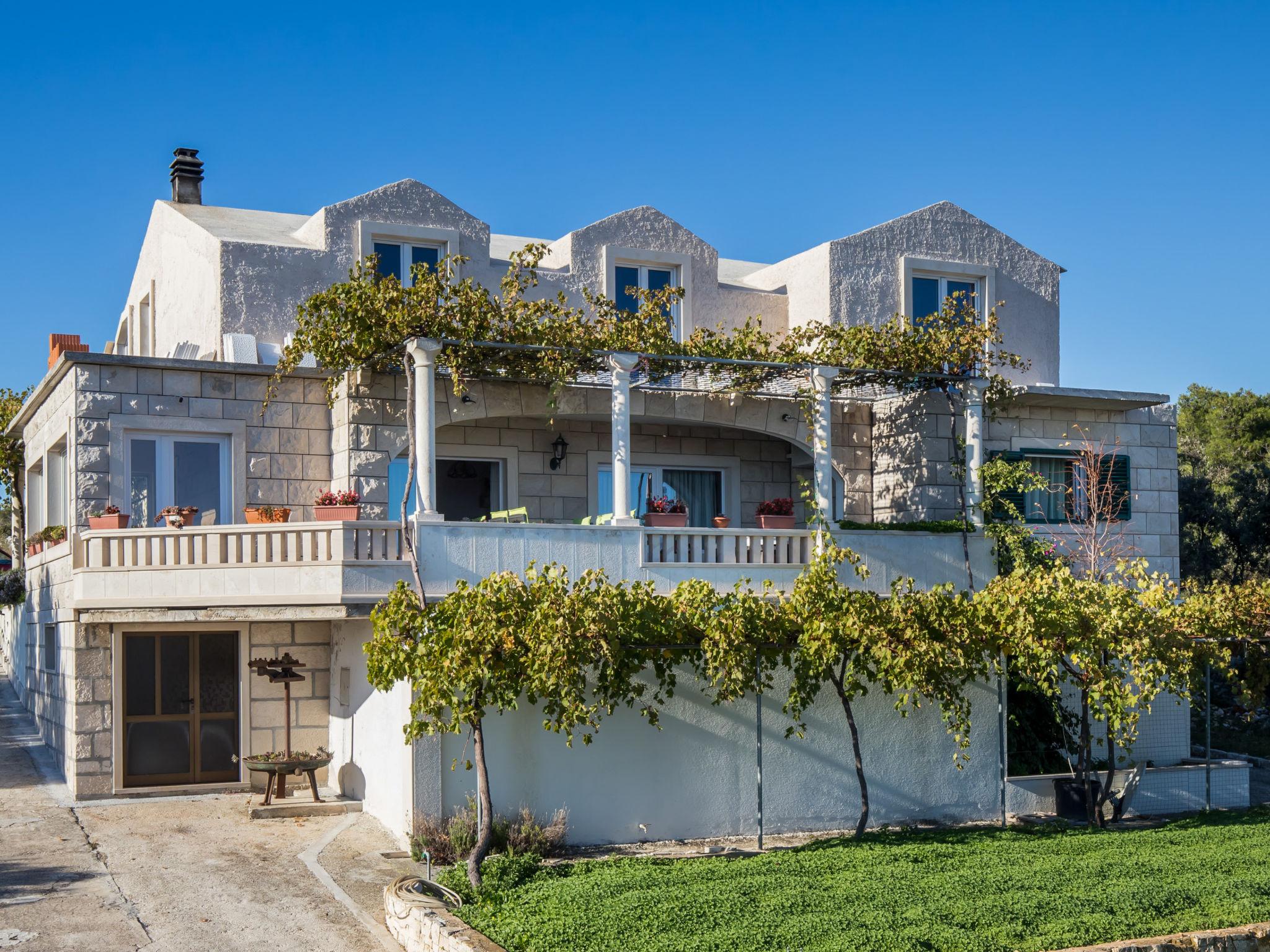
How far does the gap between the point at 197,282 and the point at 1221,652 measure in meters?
15.7

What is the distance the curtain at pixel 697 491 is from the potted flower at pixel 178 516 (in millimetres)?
7917

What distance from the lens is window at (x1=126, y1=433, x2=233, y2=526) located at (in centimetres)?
1784

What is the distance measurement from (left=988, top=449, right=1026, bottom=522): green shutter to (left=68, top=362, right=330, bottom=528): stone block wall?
10.4 metres

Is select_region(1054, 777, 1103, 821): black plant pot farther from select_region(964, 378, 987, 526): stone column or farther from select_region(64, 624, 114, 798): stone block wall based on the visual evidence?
select_region(64, 624, 114, 798): stone block wall

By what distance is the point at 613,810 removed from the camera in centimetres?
1529

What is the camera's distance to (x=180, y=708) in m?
18.1

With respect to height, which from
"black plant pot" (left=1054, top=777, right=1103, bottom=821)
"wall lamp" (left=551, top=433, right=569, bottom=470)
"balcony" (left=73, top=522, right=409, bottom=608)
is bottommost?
"black plant pot" (left=1054, top=777, right=1103, bottom=821)

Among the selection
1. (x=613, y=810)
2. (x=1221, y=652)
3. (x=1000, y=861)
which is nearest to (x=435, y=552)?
(x=613, y=810)

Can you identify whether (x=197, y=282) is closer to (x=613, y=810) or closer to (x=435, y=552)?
(x=435, y=552)

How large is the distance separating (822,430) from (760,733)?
5.05 meters

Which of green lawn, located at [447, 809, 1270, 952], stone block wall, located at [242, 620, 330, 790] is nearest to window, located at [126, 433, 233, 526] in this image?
stone block wall, located at [242, 620, 330, 790]

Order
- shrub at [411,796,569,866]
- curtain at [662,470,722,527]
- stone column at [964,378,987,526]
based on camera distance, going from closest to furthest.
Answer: shrub at [411,796,569,866]
stone column at [964,378,987,526]
curtain at [662,470,722,527]

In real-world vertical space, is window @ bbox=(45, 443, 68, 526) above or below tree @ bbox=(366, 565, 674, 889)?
above

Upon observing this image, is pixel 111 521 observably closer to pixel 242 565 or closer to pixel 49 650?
pixel 242 565
